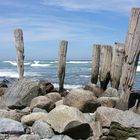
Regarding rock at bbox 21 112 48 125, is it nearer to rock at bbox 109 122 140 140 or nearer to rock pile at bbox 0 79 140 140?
rock pile at bbox 0 79 140 140

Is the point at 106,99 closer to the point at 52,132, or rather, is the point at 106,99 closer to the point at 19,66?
the point at 52,132

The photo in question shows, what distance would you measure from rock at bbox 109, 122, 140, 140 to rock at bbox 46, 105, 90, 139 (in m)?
0.64

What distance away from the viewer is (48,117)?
35.7ft

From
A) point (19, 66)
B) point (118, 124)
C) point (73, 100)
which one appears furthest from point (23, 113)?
point (19, 66)

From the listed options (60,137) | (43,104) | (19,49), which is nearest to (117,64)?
(19,49)

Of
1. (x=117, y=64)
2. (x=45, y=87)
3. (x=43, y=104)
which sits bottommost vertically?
(x=45, y=87)

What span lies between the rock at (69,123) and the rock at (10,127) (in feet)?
2.22

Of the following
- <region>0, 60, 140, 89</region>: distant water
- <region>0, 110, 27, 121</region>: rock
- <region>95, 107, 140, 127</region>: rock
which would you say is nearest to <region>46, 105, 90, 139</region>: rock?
<region>95, 107, 140, 127</region>: rock

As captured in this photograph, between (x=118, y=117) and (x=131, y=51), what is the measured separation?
6.99 ft

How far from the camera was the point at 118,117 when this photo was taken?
10.4 meters

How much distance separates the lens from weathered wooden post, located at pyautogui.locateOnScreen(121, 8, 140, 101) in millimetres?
11742

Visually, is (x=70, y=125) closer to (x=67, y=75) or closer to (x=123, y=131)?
(x=123, y=131)

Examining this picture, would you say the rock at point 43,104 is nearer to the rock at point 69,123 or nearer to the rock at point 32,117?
the rock at point 32,117

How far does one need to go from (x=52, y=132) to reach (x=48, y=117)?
56cm
